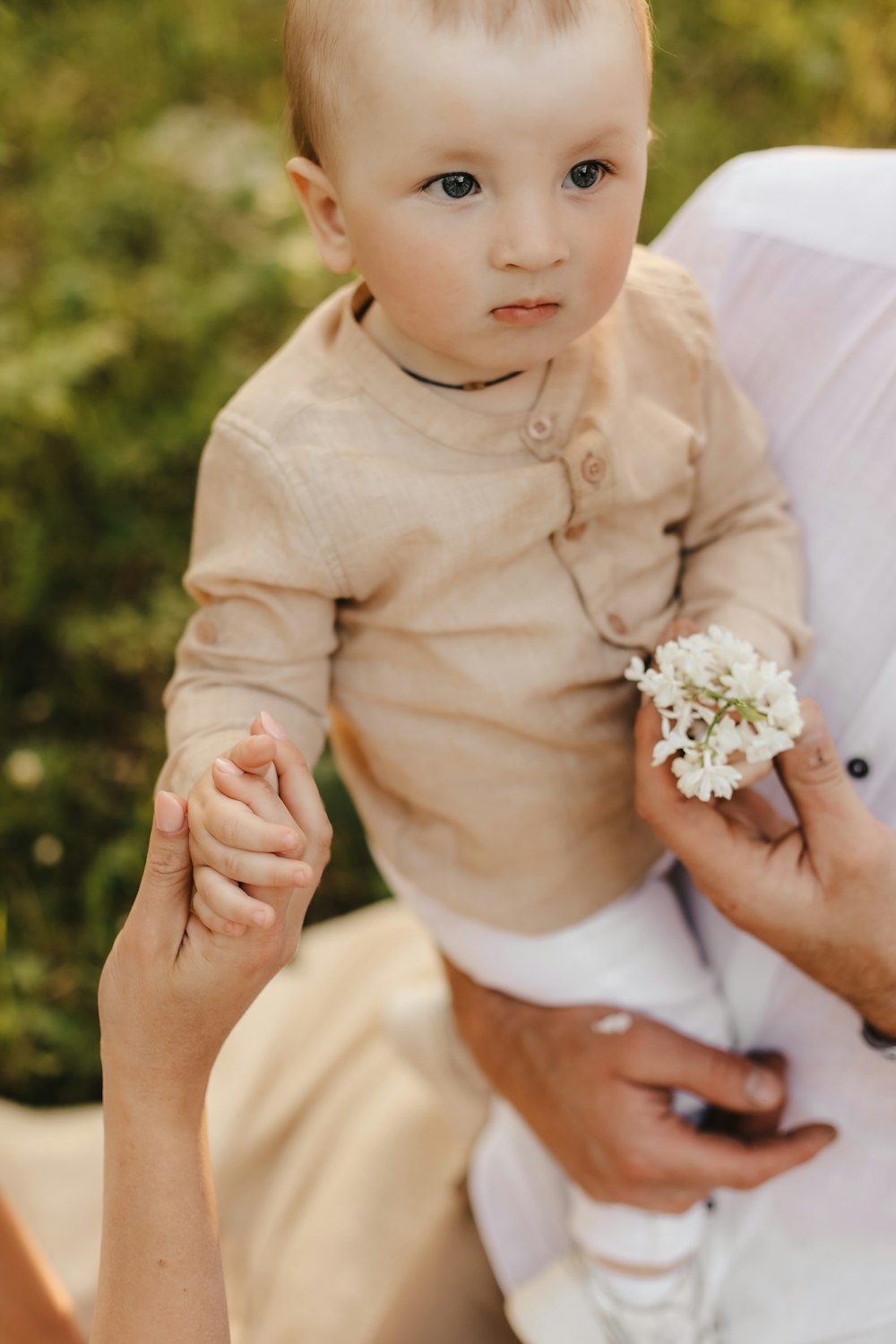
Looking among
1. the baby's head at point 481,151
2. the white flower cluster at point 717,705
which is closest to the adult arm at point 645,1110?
the white flower cluster at point 717,705

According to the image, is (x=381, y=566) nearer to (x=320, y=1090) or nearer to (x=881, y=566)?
(x=881, y=566)

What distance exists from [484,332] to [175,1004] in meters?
0.63

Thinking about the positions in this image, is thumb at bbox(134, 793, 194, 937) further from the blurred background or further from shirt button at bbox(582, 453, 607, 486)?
the blurred background

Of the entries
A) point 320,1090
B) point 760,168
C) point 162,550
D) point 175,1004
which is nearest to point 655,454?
point 760,168

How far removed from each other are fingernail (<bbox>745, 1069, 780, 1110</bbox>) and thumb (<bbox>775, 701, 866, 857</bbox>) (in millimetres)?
344

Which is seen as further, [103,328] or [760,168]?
[103,328]

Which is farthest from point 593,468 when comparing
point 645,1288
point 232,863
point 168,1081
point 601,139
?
point 645,1288

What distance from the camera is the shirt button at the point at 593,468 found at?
1.16 m

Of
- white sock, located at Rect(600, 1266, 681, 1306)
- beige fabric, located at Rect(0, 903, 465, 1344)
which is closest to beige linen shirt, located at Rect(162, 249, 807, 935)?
white sock, located at Rect(600, 1266, 681, 1306)

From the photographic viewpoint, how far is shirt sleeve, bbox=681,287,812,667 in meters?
1.24

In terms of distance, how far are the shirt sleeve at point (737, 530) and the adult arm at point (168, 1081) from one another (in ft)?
1.64

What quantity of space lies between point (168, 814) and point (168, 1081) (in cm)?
25

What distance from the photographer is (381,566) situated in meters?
1.14

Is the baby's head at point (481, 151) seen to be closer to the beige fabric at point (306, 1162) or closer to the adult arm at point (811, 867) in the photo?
the adult arm at point (811, 867)
